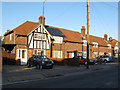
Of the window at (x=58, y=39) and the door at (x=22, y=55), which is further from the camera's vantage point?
the window at (x=58, y=39)

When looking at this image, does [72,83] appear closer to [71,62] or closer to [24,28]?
Answer: [71,62]

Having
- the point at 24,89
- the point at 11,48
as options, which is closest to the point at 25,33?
the point at 11,48

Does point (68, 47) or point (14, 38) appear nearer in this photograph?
point (14, 38)

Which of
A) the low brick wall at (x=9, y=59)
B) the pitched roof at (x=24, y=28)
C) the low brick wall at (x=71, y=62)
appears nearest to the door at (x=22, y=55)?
the low brick wall at (x=9, y=59)

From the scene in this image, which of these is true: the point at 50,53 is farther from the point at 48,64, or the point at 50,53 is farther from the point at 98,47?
the point at 98,47

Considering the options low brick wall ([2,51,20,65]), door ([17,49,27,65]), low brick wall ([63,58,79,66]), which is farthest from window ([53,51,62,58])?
low brick wall ([2,51,20,65])

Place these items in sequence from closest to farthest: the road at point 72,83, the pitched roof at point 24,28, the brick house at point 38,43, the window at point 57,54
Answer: the road at point 72,83
the brick house at point 38,43
the pitched roof at point 24,28
the window at point 57,54

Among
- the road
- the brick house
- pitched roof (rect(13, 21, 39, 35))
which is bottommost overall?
the road

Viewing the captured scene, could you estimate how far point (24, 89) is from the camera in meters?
8.32

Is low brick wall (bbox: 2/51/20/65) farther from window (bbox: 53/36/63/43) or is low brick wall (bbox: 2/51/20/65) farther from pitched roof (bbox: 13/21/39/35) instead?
window (bbox: 53/36/63/43)

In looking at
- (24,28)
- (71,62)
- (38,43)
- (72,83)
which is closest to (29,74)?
(72,83)

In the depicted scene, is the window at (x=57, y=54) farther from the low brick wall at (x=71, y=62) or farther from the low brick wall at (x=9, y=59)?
the low brick wall at (x=9, y=59)

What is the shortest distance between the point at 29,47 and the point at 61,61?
6.37 m

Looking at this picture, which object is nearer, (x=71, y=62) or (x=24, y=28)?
(x=71, y=62)
